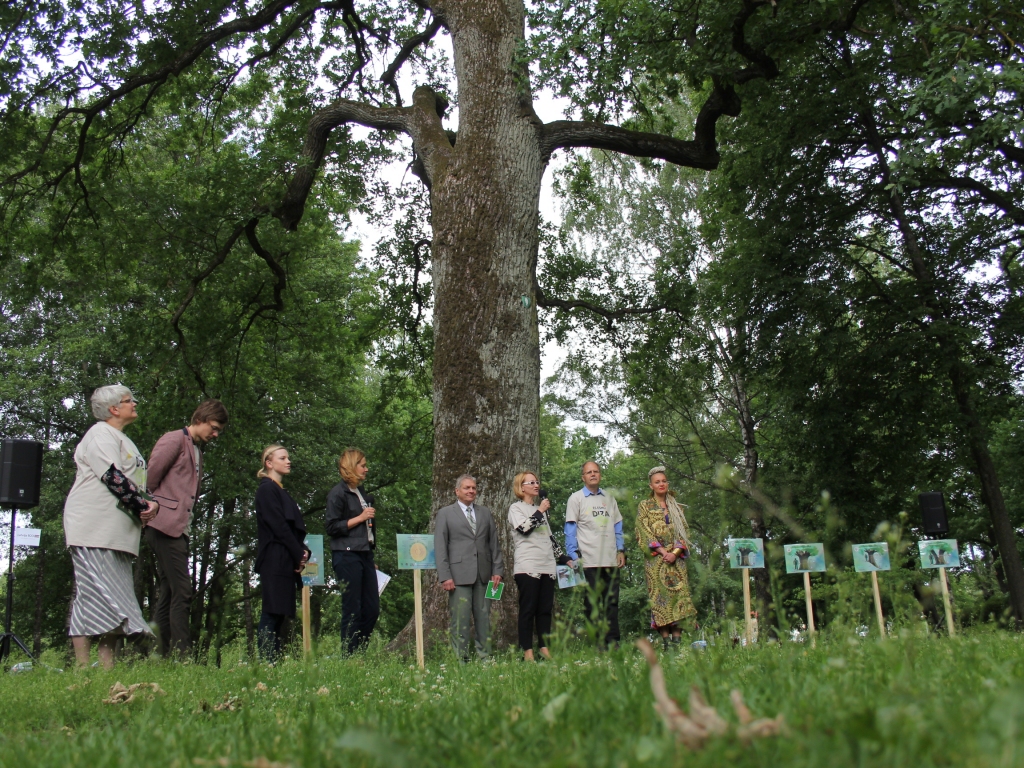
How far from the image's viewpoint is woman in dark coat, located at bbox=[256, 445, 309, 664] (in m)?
6.91

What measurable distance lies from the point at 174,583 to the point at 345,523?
1545mm

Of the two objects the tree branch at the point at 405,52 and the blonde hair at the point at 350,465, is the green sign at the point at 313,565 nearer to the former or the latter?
the blonde hair at the point at 350,465

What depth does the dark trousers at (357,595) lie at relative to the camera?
7.42 m

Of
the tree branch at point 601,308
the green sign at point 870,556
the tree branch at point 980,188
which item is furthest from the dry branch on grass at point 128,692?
the tree branch at point 980,188

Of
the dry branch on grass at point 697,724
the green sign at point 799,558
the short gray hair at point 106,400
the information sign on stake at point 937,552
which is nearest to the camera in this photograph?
the dry branch on grass at point 697,724

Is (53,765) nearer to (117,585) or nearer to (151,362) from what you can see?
(117,585)

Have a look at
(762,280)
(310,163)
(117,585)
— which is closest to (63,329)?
(310,163)

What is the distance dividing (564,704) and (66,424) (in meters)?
25.8

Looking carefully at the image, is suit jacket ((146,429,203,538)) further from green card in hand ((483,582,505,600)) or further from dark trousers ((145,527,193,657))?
green card in hand ((483,582,505,600))

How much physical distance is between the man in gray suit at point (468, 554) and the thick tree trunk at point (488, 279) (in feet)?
1.04

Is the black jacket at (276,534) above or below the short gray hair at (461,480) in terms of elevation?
below

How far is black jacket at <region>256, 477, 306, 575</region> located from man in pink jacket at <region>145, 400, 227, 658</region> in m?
0.55

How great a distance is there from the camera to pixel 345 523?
25.2 feet

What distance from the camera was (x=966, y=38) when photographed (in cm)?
833
